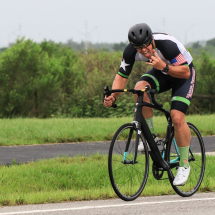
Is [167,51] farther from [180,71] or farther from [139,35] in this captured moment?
[139,35]

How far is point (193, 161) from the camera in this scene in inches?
246

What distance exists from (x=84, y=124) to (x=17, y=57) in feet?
34.6

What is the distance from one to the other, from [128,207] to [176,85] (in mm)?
1657

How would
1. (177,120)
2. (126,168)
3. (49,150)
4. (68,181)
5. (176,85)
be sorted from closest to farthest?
1. (126,168)
2. (177,120)
3. (176,85)
4. (68,181)
5. (49,150)

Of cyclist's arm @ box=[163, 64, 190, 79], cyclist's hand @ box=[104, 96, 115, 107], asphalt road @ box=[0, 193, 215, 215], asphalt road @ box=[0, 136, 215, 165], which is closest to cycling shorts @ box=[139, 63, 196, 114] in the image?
cyclist's arm @ box=[163, 64, 190, 79]

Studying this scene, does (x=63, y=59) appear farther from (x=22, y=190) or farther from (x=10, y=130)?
(x=22, y=190)

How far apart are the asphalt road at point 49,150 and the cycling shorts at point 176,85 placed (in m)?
4.46

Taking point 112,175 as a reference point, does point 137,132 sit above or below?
above

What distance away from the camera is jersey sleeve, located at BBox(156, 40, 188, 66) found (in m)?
5.41

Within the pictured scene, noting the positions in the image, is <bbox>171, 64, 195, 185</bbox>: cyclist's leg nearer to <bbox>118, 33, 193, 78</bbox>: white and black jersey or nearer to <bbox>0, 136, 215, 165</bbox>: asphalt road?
<bbox>118, 33, 193, 78</bbox>: white and black jersey

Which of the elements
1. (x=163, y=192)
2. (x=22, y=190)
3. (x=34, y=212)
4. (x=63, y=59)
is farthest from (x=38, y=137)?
(x=63, y=59)

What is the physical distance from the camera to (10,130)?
14.0 m

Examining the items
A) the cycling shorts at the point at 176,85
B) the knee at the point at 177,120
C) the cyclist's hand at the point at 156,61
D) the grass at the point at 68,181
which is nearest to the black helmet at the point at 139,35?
the cyclist's hand at the point at 156,61

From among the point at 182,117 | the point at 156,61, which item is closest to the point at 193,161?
the point at 182,117
